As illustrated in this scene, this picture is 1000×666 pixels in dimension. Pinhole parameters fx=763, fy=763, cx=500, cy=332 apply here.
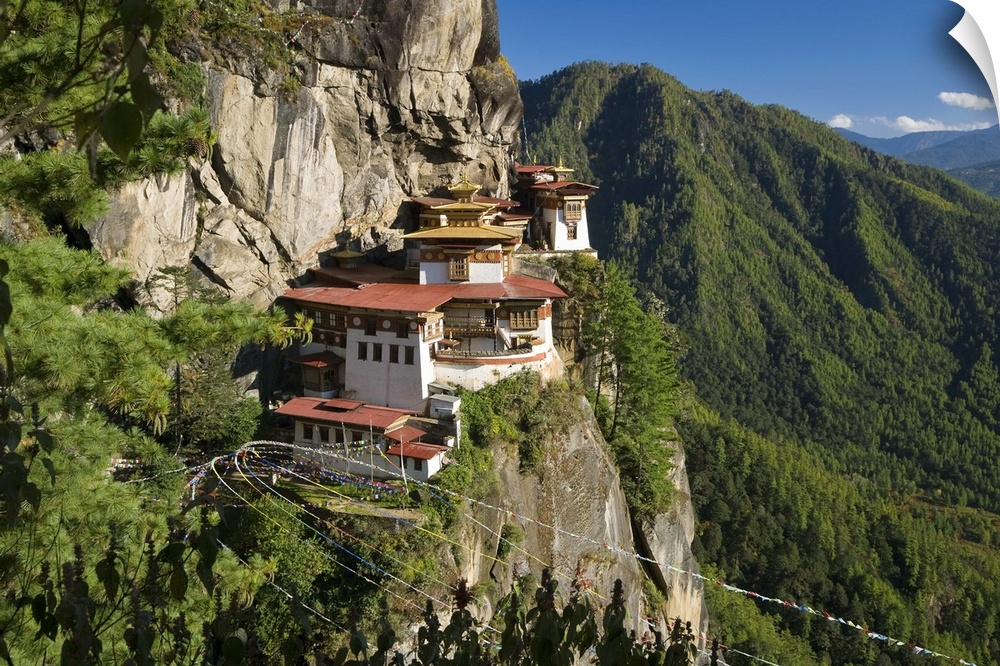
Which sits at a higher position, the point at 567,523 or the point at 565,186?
the point at 565,186

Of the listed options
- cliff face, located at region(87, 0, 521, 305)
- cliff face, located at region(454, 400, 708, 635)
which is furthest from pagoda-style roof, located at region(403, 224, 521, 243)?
cliff face, located at region(454, 400, 708, 635)

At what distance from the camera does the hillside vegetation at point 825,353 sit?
62469mm

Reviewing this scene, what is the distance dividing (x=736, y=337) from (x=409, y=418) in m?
121

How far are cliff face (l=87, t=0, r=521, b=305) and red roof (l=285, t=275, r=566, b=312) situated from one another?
3183 mm

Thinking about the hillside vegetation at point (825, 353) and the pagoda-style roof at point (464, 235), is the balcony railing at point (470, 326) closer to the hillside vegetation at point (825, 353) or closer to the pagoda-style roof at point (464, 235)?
the pagoda-style roof at point (464, 235)

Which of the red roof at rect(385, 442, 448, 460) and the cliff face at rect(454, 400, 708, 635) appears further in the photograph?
the cliff face at rect(454, 400, 708, 635)

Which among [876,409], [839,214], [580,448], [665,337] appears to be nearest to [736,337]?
[876,409]

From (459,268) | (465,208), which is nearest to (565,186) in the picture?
(465,208)

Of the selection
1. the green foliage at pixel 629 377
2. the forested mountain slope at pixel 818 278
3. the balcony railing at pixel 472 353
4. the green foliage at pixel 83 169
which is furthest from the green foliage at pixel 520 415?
the forested mountain slope at pixel 818 278

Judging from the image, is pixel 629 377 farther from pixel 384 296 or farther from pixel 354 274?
pixel 354 274

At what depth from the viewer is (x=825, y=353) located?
135500 mm

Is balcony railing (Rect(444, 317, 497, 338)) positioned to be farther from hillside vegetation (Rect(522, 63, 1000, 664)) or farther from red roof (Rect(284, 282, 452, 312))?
hillside vegetation (Rect(522, 63, 1000, 664))

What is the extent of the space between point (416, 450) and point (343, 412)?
134 inches

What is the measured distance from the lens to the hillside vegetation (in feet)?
205
